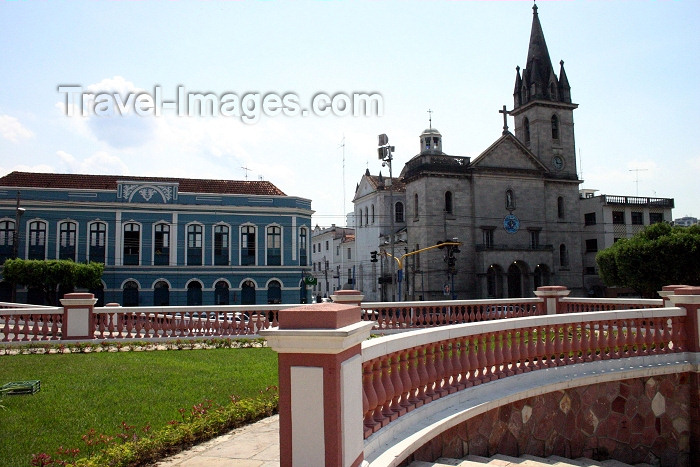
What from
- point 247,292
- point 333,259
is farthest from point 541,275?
point 333,259

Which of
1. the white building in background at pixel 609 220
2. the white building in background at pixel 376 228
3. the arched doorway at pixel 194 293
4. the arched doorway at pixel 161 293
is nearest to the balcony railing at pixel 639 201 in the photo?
the white building in background at pixel 609 220

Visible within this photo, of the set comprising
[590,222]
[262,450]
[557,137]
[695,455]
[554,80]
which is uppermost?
[554,80]

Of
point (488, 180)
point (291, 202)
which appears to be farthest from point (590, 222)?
point (291, 202)

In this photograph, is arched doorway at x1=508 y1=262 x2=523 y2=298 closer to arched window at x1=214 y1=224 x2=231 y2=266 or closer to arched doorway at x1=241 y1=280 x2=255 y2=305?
arched doorway at x1=241 y1=280 x2=255 y2=305

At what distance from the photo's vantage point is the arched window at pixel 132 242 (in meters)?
39.2

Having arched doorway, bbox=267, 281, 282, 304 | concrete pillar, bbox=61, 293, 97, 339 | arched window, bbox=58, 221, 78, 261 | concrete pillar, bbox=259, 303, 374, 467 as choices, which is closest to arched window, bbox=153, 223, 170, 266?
arched window, bbox=58, 221, 78, 261

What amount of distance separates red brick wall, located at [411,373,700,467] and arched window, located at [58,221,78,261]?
35867mm

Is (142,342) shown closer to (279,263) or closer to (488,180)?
(279,263)

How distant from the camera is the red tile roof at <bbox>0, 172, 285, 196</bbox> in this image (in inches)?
1550

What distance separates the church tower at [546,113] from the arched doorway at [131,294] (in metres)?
38.5

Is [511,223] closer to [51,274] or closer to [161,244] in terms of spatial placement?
[161,244]

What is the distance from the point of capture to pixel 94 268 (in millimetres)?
35500

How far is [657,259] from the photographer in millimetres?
38469

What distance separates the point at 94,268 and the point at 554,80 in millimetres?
45070
